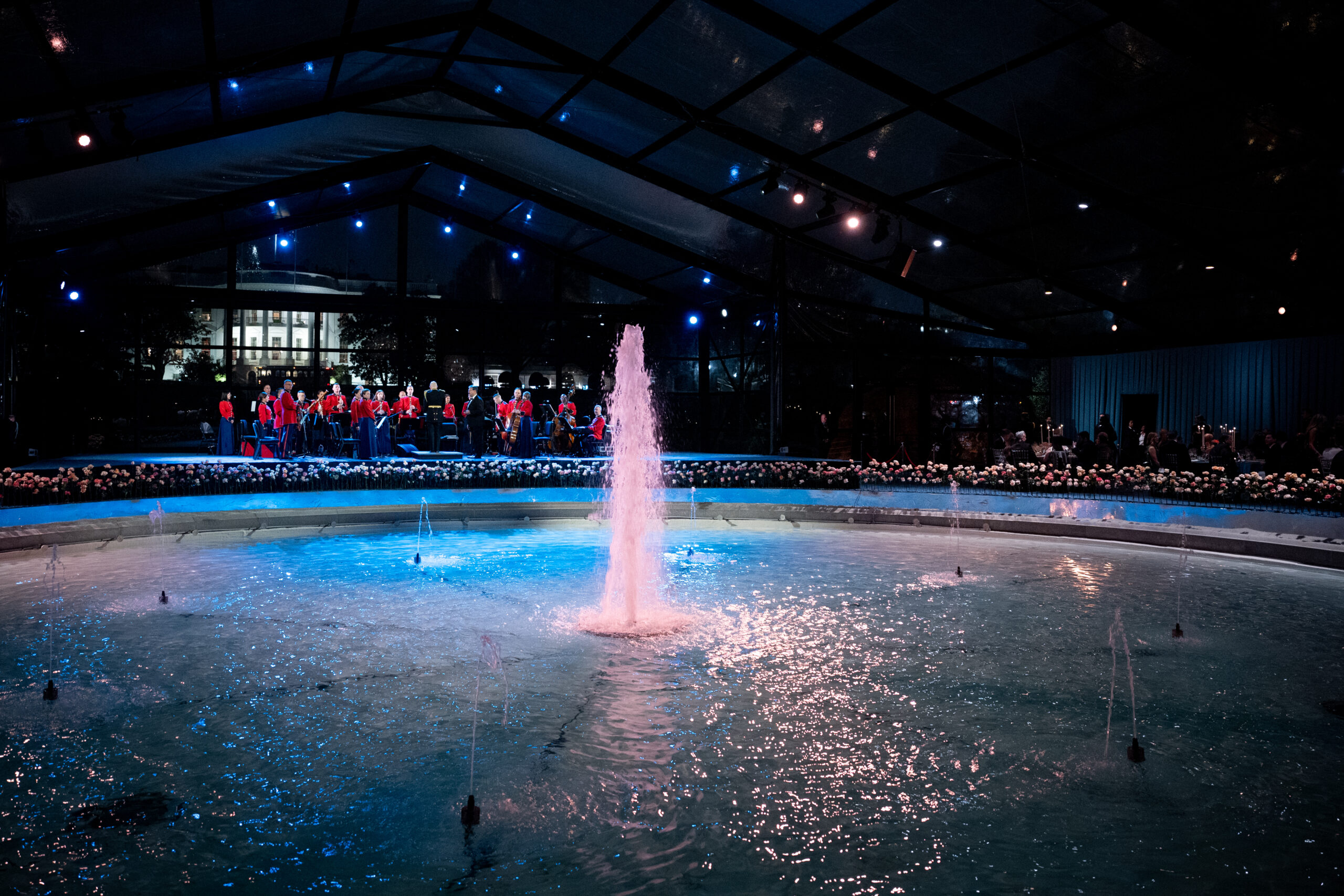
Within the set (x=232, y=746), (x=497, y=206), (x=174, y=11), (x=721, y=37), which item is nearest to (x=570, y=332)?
(x=497, y=206)

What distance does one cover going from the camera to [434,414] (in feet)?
61.5

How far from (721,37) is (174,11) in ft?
21.7

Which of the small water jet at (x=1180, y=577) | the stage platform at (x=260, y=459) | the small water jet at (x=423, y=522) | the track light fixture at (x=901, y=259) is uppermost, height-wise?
the track light fixture at (x=901, y=259)

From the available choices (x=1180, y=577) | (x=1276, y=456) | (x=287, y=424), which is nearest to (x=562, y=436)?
(x=287, y=424)

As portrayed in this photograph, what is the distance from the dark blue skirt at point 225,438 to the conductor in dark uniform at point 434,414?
13.1 feet

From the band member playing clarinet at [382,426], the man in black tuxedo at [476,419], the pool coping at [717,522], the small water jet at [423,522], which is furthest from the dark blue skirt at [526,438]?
the small water jet at [423,522]

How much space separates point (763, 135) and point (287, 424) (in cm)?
1102

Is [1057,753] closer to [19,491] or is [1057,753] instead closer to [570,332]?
[19,491]

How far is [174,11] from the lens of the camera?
9.84m

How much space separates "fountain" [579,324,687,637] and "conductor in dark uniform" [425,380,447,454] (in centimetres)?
385

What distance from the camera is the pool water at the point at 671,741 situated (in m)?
2.85

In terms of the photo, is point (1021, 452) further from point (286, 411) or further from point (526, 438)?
point (286, 411)

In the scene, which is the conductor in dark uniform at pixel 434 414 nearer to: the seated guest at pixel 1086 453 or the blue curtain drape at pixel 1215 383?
the seated guest at pixel 1086 453

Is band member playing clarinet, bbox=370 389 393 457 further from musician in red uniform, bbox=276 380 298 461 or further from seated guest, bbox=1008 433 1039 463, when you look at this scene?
seated guest, bbox=1008 433 1039 463
